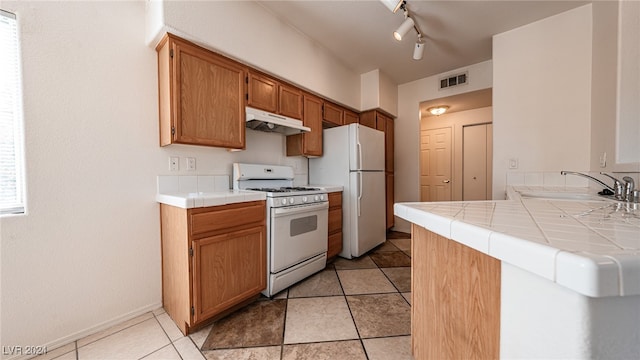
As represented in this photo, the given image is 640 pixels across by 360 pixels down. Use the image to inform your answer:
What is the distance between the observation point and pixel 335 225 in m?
2.74

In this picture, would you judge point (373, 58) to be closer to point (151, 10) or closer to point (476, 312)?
point (151, 10)

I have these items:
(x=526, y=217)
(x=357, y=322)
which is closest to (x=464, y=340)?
(x=526, y=217)

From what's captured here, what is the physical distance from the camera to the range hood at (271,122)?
2.10 m

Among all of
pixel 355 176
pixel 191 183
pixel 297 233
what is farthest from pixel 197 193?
pixel 355 176

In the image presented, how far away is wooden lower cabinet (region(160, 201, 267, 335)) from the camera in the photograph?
1473 mm

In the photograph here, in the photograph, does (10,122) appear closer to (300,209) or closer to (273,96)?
(273,96)

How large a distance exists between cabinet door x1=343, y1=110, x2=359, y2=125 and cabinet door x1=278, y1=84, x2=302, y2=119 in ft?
3.15

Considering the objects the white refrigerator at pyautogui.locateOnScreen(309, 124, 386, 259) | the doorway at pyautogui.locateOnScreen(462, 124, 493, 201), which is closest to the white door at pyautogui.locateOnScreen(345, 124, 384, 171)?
the white refrigerator at pyautogui.locateOnScreen(309, 124, 386, 259)

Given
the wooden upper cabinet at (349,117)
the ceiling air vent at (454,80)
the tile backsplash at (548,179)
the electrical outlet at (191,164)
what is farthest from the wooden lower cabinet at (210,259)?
the ceiling air vent at (454,80)

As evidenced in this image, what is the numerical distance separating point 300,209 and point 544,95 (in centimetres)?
261

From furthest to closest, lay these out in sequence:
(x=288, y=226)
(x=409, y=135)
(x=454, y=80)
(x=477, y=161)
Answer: (x=477, y=161) → (x=409, y=135) → (x=454, y=80) → (x=288, y=226)

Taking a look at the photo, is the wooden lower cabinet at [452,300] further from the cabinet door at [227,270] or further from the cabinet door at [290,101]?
the cabinet door at [290,101]

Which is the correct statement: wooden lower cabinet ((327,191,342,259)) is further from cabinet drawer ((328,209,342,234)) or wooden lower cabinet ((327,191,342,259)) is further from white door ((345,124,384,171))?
white door ((345,124,384,171))

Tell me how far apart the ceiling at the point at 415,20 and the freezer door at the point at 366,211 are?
1.51 meters
